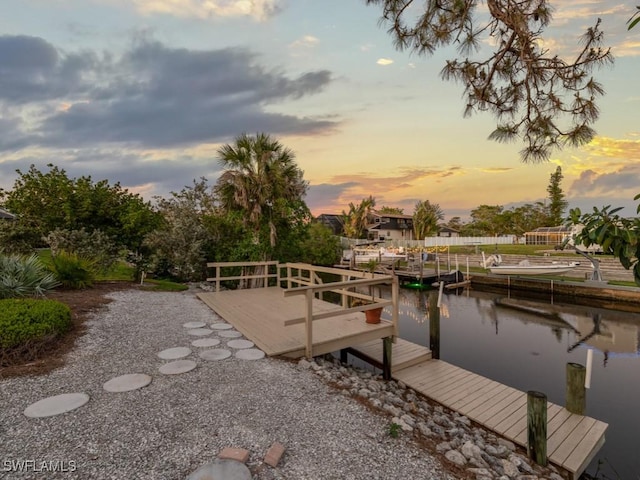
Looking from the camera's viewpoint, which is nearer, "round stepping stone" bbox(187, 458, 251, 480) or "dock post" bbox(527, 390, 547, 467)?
"round stepping stone" bbox(187, 458, 251, 480)

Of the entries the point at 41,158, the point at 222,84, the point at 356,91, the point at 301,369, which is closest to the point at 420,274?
the point at 356,91

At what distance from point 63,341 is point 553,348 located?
1176 cm

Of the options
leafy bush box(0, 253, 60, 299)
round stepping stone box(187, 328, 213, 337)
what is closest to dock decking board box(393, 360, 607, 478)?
round stepping stone box(187, 328, 213, 337)

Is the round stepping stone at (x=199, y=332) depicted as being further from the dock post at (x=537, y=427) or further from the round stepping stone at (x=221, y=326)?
the dock post at (x=537, y=427)

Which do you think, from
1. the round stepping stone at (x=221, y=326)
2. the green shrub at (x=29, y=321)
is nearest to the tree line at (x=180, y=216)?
the round stepping stone at (x=221, y=326)

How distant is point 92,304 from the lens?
721cm

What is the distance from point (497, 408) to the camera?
4633 millimetres

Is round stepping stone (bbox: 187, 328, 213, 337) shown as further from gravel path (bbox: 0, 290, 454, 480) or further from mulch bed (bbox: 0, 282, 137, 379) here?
mulch bed (bbox: 0, 282, 137, 379)

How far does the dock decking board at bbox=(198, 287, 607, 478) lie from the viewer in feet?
12.8

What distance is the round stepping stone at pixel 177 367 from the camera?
4129 mm

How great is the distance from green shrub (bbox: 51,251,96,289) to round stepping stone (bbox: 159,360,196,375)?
628 centimetres

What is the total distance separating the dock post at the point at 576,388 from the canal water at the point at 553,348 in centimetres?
91

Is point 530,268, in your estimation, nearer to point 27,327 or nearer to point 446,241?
point 27,327

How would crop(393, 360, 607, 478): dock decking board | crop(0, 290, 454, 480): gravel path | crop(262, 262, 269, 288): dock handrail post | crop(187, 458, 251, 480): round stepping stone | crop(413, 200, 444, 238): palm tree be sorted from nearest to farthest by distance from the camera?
crop(187, 458, 251, 480): round stepping stone < crop(0, 290, 454, 480): gravel path < crop(393, 360, 607, 478): dock decking board < crop(262, 262, 269, 288): dock handrail post < crop(413, 200, 444, 238): palm tree
